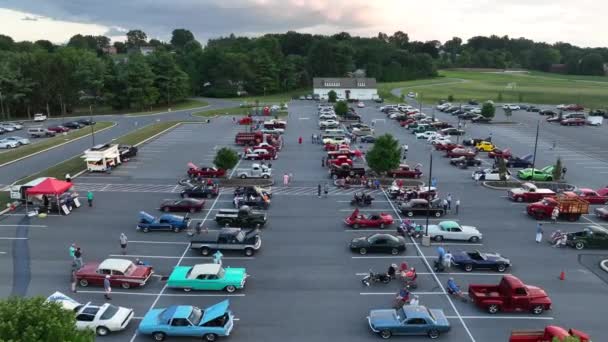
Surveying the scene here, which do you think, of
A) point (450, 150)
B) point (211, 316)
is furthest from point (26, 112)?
point (211, 316)

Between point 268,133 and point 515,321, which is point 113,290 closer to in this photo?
point 515,321

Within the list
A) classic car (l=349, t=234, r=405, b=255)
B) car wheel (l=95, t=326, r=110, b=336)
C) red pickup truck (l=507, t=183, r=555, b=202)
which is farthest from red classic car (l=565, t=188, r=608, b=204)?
car wheel (l=95, t=326, r=110, b=336)

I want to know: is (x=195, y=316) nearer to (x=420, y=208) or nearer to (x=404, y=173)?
(x=420, y=208)

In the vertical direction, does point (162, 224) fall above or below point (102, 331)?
above

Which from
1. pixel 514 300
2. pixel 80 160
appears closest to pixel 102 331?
pixel 514 300

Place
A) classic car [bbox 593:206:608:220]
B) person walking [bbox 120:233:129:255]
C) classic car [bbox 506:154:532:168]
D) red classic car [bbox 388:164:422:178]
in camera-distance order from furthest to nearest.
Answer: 1. classic car [bbox 506:154:532:168]
2. red classic car [bbox 388:164:422:178]
3. classic car [bbox 593:206:608:220]
4. person walking [bbox 120:233:129:255]

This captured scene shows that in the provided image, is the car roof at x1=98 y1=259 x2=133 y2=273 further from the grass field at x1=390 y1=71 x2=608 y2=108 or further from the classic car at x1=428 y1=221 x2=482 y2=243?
the grass field at x1=390 y1=71 x2=608 y2=108

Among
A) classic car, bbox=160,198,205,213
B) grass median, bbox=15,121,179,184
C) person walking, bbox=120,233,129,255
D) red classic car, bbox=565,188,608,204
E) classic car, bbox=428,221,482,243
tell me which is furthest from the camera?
grass median, bbox=15,121,179,184
